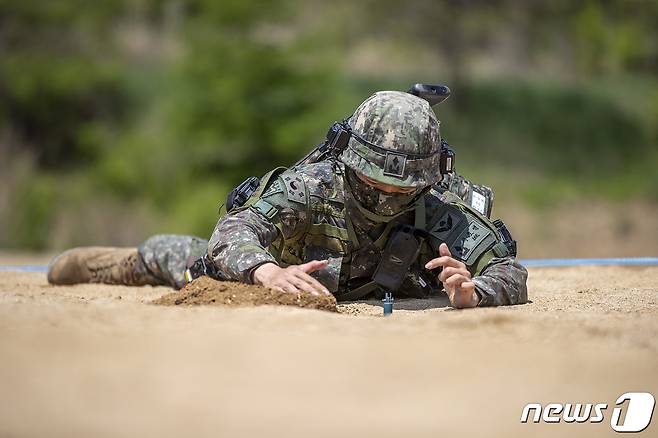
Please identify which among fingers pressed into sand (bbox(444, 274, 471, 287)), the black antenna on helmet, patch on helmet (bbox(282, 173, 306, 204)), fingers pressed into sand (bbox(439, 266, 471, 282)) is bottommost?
fingers pressed into sand (bbox(444, 274, 471, 287))

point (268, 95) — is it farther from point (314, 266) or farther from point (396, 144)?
point (314, 266)

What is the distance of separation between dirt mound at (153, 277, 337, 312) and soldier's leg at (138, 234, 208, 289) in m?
1.70

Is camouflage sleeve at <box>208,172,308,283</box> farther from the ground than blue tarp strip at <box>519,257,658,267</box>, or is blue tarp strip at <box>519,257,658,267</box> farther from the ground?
blue tarp strip at <box>519,257,658,267</box>

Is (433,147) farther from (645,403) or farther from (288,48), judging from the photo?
(288,48)

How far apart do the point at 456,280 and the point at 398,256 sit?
2.20 ft

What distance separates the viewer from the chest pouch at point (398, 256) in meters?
5.17

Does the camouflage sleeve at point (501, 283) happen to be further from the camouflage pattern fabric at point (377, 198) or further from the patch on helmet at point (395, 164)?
the patch on helmet at point (395, 164)

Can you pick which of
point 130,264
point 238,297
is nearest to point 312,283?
point 238,297

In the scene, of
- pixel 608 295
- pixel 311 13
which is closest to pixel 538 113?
pixel 311 13

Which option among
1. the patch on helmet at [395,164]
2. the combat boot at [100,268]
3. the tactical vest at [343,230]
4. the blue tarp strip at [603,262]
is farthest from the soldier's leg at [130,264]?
the blue tarp strip at [603,262]

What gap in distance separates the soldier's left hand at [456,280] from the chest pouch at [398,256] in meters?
0.50

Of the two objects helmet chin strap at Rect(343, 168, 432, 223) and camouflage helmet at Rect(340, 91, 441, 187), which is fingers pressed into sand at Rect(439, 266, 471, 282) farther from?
helmet chin strap at Rect(343, 168, 432, 223)

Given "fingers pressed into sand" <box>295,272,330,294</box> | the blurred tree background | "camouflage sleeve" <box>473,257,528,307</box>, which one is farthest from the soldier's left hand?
the blurred tree background

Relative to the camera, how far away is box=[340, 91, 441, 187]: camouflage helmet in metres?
4.82
